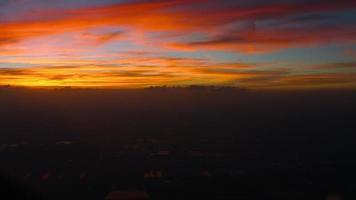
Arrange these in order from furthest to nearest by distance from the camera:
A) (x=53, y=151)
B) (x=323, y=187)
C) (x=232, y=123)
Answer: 1. (x=232, y=123)
2. (x=53, y=151)
3. (x=323, y=187)

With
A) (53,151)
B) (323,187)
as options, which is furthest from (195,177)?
(53,151)

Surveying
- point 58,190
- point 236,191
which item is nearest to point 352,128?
point 236,191

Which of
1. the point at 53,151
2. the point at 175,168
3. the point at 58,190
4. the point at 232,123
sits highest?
the point at 232,123

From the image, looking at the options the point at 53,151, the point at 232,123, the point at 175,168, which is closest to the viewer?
the point at 175,168

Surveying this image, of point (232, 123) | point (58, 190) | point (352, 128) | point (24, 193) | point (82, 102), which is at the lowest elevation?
point (24, 193)

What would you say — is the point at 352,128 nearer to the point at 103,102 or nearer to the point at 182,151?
the point at 182,151

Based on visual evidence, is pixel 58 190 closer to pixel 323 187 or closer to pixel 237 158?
pixel 323 187

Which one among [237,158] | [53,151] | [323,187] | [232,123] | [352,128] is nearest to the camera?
[323,187]

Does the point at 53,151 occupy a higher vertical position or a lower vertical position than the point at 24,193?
higher

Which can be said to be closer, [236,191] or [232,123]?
[236,191]
